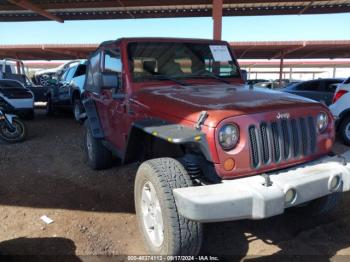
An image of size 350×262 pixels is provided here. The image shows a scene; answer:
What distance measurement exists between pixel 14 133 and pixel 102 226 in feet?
17.6

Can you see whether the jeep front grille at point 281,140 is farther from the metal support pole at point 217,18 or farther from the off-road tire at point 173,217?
the metal support pole at point 217,18

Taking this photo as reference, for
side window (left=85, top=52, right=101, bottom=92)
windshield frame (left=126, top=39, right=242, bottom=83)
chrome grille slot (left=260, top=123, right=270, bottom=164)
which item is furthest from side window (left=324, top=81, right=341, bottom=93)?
chrome grille slot (left=260, top=123, right=270, bottom=164)

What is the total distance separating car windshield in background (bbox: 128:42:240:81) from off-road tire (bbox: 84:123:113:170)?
1651mm

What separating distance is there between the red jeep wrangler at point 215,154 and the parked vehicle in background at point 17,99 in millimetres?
8111

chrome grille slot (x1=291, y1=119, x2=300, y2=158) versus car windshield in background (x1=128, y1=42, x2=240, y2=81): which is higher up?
car windshield in background (x1=128, y1=42, x2=240, y2=81)

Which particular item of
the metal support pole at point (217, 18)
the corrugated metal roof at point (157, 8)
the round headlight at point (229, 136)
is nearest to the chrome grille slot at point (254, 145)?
the round headlight at point (229, 136)

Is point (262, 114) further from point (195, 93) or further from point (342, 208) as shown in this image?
point (342, 208)

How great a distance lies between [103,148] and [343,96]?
5.38 metres

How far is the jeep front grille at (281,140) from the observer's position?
3.15 metres

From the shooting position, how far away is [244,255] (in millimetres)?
3574

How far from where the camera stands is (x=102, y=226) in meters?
4.16

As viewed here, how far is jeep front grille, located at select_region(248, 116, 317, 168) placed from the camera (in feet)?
10.3

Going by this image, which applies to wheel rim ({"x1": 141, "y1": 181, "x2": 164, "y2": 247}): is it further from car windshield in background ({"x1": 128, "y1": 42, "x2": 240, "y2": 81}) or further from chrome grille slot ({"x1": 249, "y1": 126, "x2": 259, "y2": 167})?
car windshield in background ({"x1": 128, "y1": 42, "x2": 240, "y2": 81})

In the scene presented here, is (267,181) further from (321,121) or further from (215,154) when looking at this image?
(321,121)
